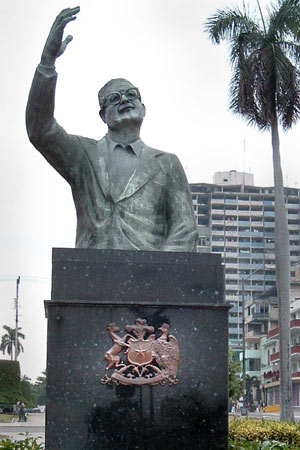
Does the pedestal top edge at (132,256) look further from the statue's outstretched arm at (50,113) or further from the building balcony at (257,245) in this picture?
the building balcony at (257,245)

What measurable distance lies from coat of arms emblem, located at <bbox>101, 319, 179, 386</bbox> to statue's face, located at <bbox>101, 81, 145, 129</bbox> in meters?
1.80

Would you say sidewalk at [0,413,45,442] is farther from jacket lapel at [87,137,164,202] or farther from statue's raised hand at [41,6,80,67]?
statue's raised hand at [41,6,80,67]

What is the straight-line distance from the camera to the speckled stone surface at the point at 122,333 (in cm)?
584

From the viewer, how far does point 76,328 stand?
19.4 feet

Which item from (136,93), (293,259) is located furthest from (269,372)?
(136,93)

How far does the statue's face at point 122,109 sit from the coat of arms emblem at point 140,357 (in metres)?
1.80

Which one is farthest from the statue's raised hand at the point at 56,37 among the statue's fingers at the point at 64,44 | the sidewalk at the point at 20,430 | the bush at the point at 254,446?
the sidewalk at the point at 20,430

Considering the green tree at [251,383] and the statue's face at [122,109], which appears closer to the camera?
the statue's face at [122,109]

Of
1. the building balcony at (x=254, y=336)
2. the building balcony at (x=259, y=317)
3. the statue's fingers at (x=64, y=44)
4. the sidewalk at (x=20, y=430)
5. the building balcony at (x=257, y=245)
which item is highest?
the building balcony at (x=257, y=245)

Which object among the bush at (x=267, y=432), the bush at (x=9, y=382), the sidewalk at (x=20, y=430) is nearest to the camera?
the bush at (x=267, y=432)

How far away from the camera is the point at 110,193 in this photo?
663 cm

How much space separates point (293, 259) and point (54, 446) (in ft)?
343

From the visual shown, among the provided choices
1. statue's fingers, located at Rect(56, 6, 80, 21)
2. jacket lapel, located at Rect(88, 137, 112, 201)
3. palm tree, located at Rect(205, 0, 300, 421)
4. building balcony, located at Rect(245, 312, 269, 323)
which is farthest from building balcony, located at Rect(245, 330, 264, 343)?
statue's fingers, located at Rect(56, 6, 80, 21)

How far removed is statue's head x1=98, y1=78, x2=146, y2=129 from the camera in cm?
689
